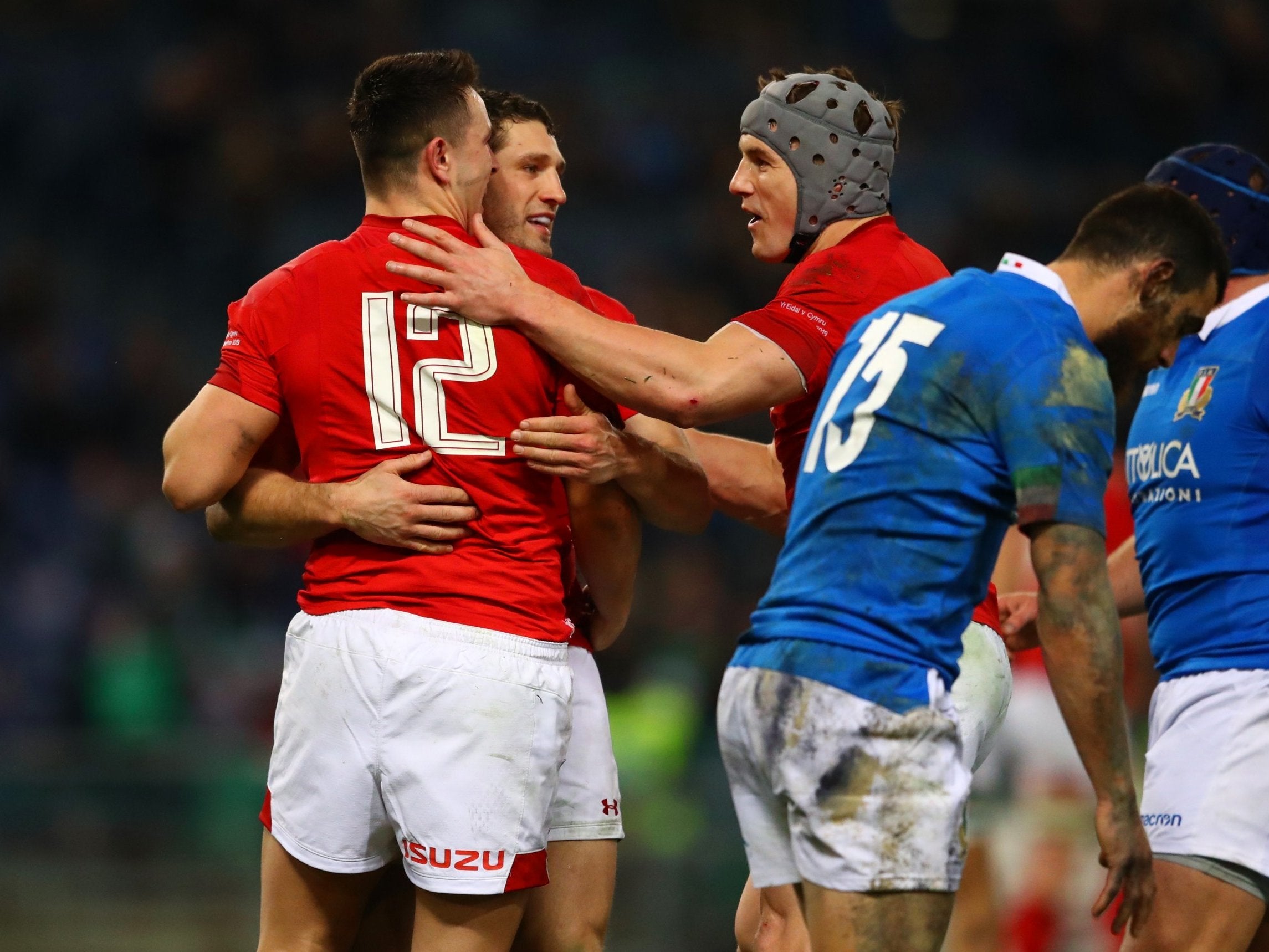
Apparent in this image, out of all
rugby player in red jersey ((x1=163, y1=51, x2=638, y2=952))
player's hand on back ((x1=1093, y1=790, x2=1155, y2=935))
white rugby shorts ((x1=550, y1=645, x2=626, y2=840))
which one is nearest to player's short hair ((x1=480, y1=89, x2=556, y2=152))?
rugby player in red jersey ((x1=163, y1=51, x2=638, y2=952))

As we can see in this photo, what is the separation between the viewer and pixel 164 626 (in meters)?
10.7

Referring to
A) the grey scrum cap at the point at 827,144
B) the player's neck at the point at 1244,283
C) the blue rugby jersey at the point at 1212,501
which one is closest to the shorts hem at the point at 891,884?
the blue rugby jersey at the point at 1212,501

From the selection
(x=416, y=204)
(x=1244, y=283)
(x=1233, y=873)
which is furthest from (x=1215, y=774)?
(x=416, y=204)

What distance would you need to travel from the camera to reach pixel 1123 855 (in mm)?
3168

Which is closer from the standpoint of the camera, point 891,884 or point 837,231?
point 891,884

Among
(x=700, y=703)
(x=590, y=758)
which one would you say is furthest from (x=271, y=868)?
(x=700, y=703)

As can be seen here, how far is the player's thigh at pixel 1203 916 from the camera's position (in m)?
4.08

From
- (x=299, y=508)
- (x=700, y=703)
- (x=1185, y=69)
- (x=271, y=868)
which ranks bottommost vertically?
(x=700, y=703)

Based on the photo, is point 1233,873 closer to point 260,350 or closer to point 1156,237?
point 1156,237

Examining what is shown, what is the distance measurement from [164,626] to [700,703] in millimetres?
3724

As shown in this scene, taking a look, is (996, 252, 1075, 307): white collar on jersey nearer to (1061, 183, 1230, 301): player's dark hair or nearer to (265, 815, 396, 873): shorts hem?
(1061, 183, 1230, 301): player's dark hair

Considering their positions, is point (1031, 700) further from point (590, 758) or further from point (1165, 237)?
point (1165, 237)

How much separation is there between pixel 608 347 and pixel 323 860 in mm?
1428

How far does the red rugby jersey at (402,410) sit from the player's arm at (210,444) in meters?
0.03
